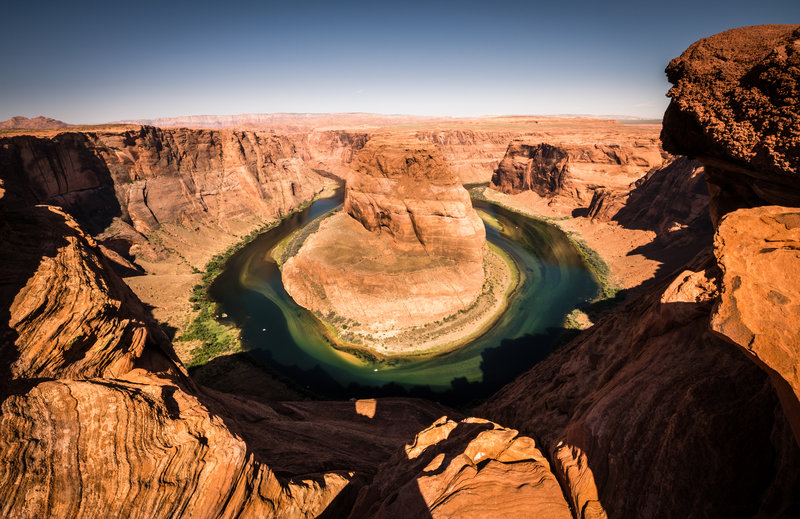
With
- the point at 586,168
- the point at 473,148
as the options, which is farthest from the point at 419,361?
the point at 473,148

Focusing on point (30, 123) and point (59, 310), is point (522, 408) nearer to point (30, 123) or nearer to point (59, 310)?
point (59, 310)

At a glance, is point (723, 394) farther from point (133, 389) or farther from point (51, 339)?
point (51, 339)

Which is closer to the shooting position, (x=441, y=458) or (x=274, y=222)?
(x=441, y=458)

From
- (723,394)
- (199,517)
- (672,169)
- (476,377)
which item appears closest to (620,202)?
(672,169)

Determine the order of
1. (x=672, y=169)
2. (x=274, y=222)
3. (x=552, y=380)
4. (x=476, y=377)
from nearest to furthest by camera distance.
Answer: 1. (x=552, y=380)
2. (x=476, y=377)
3. (x=672, y=169)
4. (x=274, y=222)

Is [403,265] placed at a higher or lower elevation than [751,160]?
lower

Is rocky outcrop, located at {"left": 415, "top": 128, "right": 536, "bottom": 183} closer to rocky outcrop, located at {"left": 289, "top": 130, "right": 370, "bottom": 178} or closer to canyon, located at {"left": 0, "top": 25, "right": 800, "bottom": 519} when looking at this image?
rocky outcrop, located at {"left": 289, "top": 130, "right": 370, "bottom": 178}

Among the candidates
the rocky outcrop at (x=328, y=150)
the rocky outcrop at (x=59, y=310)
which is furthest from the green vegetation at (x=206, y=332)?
the rocky outcrop at (x=328, y=150)

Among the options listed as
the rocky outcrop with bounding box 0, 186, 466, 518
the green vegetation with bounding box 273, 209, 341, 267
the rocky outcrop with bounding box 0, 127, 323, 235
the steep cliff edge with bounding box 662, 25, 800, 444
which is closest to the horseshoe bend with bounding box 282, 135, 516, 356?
the green vegetation with bounding box 273, 209, 341, 267

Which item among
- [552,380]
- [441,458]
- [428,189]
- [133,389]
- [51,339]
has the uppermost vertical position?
[428,189]
